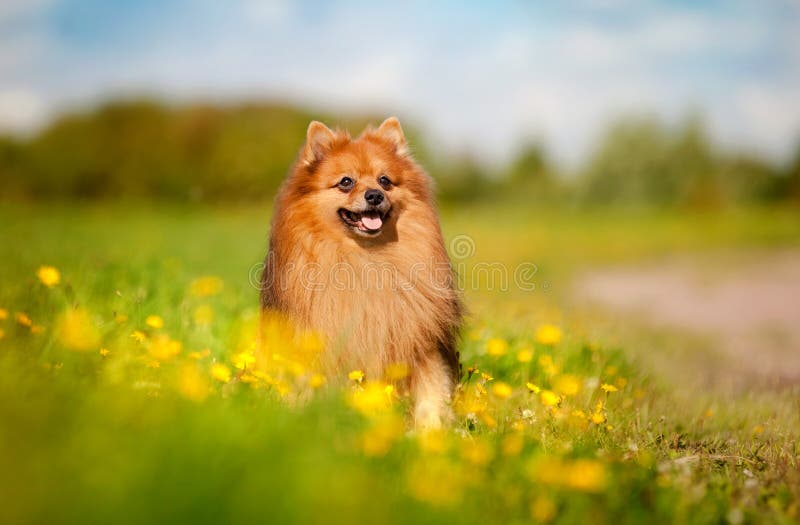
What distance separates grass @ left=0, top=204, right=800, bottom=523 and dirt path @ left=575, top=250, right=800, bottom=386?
213 cm

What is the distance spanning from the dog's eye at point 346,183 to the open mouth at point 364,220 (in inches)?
5.6

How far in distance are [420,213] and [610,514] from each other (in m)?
2.02

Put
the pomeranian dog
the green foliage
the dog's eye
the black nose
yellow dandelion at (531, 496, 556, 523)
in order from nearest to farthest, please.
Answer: yellow dandelion at (531, 496, 556, 523) < the pomeranian dog < the black nose < the dog's eye < the green foliage

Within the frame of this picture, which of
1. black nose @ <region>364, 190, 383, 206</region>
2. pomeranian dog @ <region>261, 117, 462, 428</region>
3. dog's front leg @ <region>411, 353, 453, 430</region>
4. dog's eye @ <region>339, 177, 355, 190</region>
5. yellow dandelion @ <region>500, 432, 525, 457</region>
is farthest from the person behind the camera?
dog's eye @ <region>339, 177, 355, 190</region>

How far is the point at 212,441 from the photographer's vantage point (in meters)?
2.09

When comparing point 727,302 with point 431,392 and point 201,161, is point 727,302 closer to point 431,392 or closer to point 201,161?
point 431,392

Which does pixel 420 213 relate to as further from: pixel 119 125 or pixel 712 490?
pixel 119 125

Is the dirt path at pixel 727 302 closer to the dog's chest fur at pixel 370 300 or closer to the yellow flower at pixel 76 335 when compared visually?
the dog's chest fur at pixel 370 300

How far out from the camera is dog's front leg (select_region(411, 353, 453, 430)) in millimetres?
3303

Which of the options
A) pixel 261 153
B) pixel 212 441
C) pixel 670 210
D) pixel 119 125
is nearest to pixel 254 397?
pixel 212 441

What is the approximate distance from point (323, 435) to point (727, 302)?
30.8 ft

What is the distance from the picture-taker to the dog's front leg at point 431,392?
3303 mm

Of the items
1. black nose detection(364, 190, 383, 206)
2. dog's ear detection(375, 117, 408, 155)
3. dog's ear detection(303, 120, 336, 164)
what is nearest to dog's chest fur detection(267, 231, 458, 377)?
black nose detection(364, 190, 383, 206)

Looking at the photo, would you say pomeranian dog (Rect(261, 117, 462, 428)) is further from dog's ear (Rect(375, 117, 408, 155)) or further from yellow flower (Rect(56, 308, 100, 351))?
yellow flower (Rect(56, 308, 100, 351))
